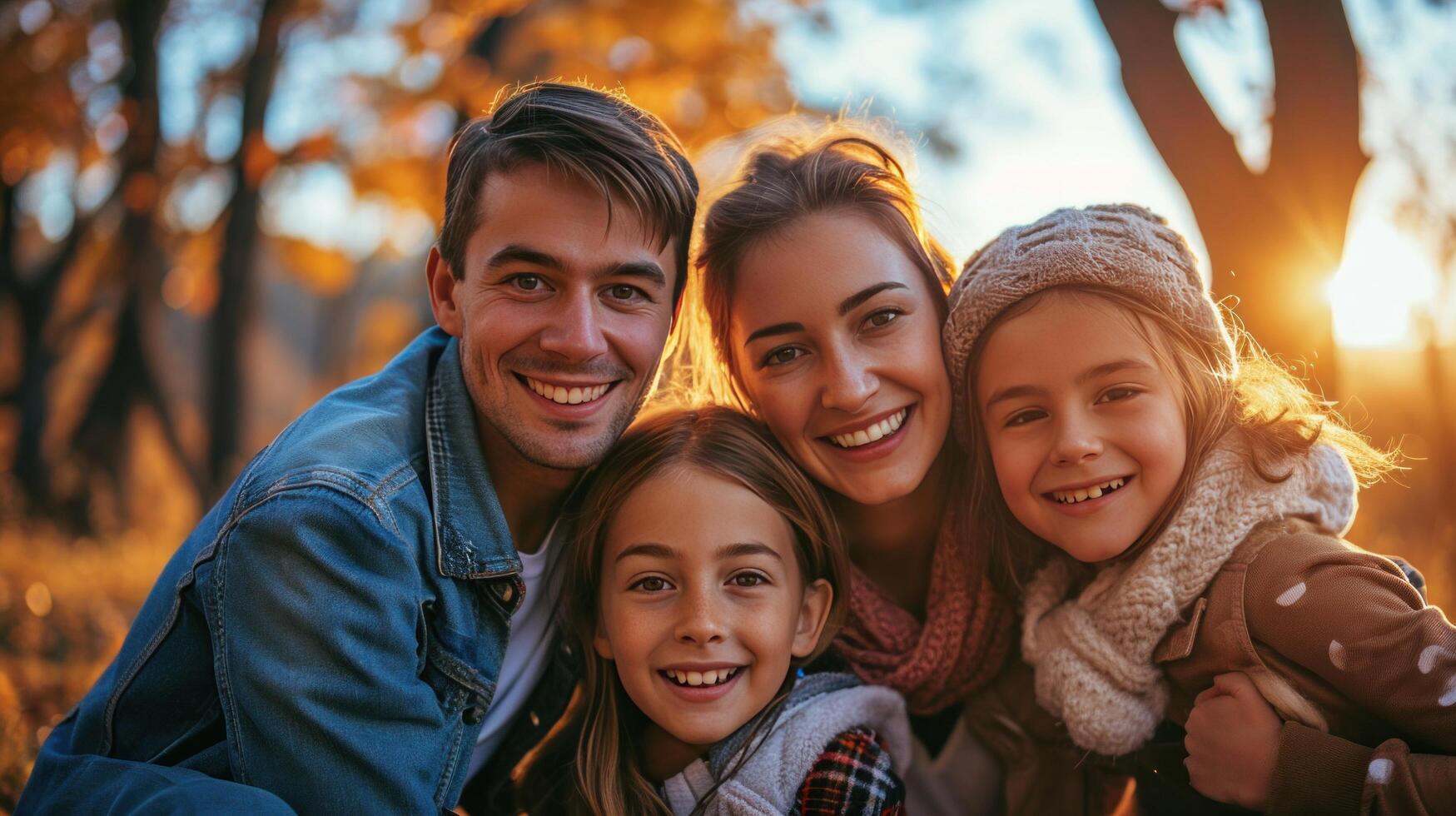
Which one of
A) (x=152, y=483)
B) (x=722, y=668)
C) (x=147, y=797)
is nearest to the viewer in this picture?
(x=147, y=797)

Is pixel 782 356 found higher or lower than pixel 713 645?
higher

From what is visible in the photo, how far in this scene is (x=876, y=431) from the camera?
2791 millimetres

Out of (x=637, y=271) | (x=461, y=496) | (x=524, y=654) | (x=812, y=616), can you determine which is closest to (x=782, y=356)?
(x=637, y=271)

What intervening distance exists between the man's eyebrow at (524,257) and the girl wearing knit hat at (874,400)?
0.57 m

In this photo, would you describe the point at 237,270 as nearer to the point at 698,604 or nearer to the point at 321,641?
the point at 321,641

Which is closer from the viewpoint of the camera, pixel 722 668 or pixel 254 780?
pixel 254 780

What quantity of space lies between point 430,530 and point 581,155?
104cm

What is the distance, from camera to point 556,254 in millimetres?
2656

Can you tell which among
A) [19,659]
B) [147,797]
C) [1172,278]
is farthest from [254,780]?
[19,659]

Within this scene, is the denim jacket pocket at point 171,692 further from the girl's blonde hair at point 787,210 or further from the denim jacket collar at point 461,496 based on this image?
the girl's blonde hair at point 787,210

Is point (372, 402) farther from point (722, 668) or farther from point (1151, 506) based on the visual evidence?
point (1151, 506)

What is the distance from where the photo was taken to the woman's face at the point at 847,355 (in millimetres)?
2771

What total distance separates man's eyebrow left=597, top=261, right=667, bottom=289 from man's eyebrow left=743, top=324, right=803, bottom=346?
295mm

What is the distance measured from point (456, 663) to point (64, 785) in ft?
3.00
